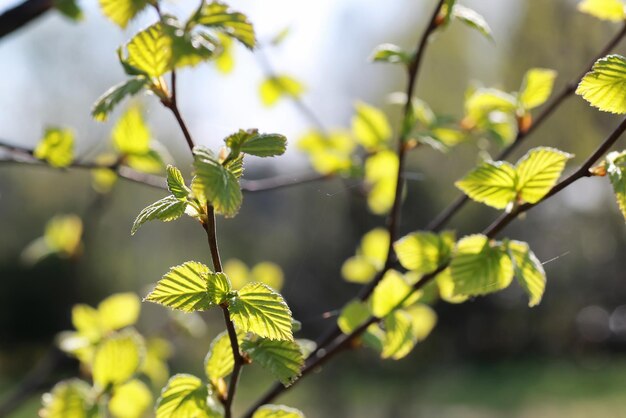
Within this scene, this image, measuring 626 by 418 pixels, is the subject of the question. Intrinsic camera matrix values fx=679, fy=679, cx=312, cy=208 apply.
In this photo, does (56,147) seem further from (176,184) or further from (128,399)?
(176,184)

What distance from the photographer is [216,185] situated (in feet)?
0.78

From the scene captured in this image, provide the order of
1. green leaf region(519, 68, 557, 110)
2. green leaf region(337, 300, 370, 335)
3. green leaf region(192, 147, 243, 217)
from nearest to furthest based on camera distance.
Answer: green leaf region(192, 147, 243, 217)
green leaf region(337, 300, 370, 335)
green leaf region(519, 68, 557, 110)

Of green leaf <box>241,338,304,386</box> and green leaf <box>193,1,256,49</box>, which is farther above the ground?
green leaf <box>193,1,256,49</box>

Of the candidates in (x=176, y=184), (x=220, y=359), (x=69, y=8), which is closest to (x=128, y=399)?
(x=220, y=359)

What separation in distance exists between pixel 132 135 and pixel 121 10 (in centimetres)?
29

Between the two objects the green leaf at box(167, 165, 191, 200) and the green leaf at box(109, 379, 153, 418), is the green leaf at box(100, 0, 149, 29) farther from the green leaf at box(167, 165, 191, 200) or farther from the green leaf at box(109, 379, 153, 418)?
the green leaf at box(109, 379, 153, 418)

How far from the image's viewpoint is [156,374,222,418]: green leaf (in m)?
0.33

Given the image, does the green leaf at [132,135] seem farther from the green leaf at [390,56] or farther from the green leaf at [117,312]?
the green leaf at [390,56]

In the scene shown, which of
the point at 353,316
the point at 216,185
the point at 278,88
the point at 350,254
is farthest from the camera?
the point at 350,254

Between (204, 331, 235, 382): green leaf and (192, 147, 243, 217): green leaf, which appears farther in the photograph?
(204, 331, 235, 382): green leaf

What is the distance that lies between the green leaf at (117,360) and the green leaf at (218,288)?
7.7 inches

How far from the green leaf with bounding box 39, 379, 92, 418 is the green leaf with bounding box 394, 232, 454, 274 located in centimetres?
22

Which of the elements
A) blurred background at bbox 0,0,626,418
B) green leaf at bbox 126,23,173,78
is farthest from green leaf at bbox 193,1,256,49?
blurred background at bbox 0,0,626,418

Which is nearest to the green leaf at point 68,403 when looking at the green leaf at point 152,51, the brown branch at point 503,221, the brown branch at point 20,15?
the brown branch at point 503,221
